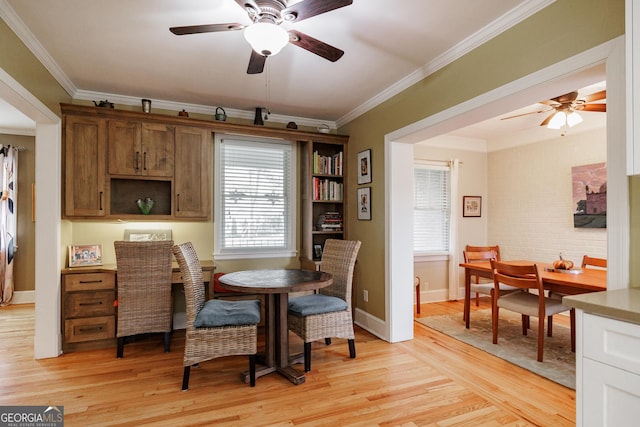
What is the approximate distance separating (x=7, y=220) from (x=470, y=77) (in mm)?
6399

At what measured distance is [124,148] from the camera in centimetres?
360

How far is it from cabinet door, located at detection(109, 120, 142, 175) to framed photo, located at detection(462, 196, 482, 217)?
4.81m

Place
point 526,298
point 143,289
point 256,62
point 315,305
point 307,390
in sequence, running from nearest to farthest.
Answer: point 256,62 → point 307,390 → point 315,305 → point 143,289 → point 526,298

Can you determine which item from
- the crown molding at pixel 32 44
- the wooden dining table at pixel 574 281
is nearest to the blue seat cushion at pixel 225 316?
the crown molding at pixel 32 44

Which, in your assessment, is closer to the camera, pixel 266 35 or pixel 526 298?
pixel 266 35

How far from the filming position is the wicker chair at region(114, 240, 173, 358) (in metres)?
3.17

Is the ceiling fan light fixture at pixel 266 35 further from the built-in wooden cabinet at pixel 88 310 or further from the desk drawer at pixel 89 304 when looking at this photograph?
the desk drawer at pixel 89 304

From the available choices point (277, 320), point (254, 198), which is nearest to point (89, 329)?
point (277, 320)

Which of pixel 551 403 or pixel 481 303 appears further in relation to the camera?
pixel 481 303

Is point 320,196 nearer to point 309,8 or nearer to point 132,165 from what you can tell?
point 132,165

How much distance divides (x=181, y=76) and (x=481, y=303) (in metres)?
5.03

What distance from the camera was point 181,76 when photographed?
3.29 metres

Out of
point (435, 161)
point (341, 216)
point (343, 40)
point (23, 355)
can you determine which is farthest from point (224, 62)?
point (435, 161)

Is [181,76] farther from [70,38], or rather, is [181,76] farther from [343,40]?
[343,40]
